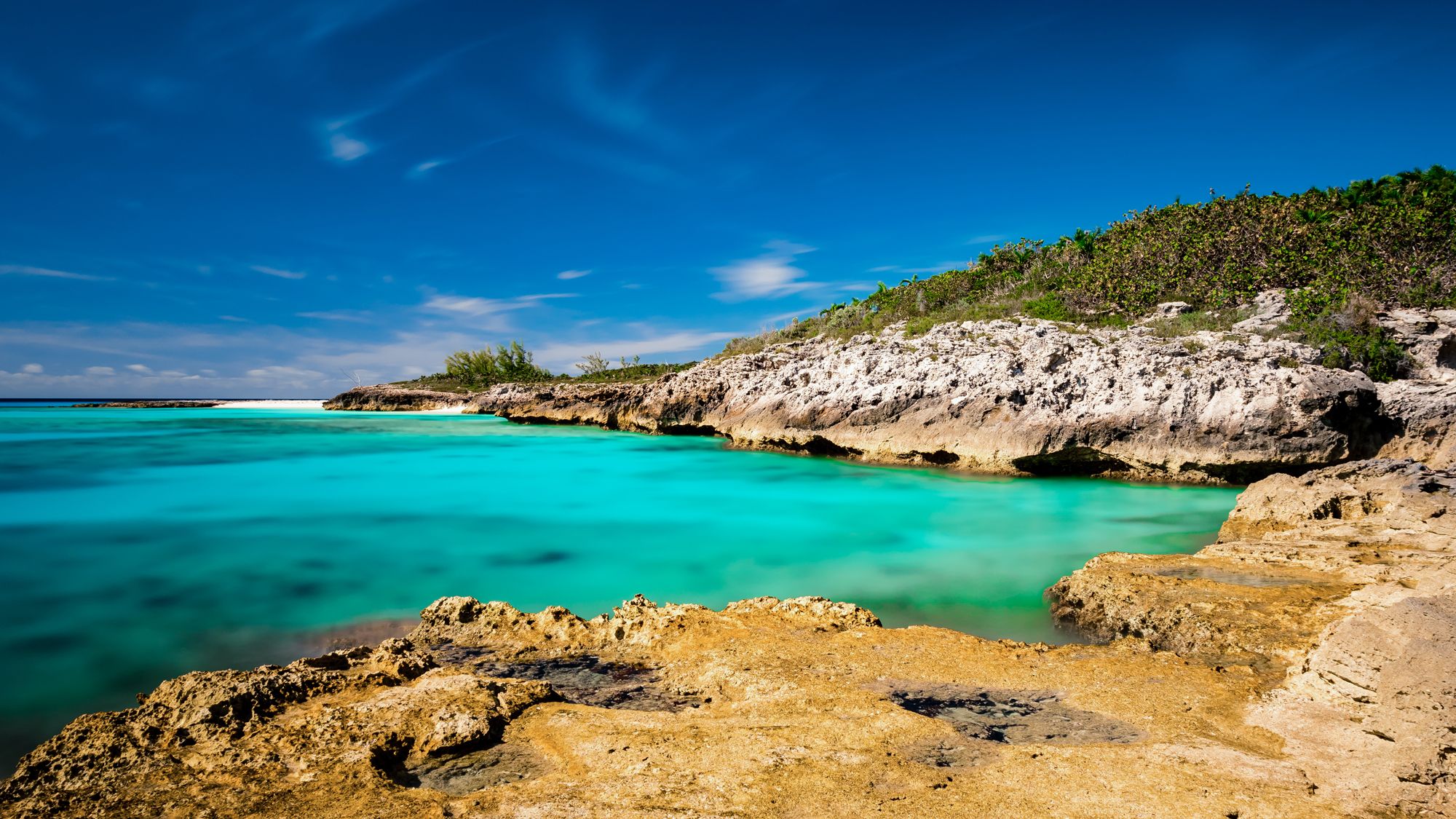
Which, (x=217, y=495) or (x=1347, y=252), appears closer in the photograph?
(x=217, y=495)

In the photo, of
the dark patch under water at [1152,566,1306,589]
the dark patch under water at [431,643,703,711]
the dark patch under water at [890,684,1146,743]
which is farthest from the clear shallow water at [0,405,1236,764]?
the dark patch under water at [890,684,1146,743]

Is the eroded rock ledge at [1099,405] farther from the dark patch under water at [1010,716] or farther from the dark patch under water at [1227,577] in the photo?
the dark patch under water at [1010,716]

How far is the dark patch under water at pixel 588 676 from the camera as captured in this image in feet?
11.5

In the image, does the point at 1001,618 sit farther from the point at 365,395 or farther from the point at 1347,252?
the point at 365,395

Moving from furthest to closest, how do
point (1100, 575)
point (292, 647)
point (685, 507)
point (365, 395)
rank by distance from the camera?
point (365, 395), point (685, 507), point (1100, 575), point (292, 647)

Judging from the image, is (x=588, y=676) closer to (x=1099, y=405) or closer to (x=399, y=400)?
(x=1099, y=405)

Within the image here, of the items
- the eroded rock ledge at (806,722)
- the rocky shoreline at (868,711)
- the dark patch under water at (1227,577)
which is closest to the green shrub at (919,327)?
the rocky shoreline at (868,711)

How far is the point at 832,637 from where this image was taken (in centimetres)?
441

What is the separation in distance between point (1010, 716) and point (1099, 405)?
37.4 feet

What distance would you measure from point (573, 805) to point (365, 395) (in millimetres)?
60692

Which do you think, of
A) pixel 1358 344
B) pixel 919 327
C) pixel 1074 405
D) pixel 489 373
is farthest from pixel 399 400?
pixel 1358 344

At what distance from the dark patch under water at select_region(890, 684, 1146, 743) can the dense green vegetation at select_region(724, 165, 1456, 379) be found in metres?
14.6

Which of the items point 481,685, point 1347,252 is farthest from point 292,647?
point 1347,252

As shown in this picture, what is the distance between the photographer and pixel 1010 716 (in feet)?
10.7
